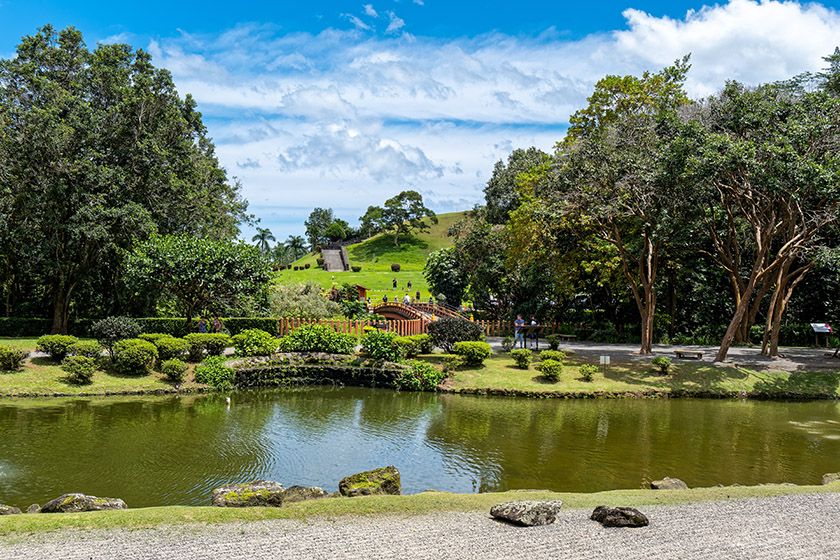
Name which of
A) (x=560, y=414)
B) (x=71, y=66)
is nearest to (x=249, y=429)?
(x=560, y=414)

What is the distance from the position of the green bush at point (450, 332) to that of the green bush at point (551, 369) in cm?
454

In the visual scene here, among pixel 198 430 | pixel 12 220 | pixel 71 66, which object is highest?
pixel 71 66

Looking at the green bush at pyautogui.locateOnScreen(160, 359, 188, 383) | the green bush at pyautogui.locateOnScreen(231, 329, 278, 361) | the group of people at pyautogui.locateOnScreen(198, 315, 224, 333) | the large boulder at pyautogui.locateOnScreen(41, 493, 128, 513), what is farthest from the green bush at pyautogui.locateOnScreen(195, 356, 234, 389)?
the large boulder at pyautogui.locateOnScreen(41, 493, 128, 513)

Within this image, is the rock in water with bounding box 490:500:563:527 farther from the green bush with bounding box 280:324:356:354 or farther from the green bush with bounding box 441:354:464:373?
the green bush with bounding box 280:324:356:354

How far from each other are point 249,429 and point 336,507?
810cm

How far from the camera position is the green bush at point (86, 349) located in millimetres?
21531

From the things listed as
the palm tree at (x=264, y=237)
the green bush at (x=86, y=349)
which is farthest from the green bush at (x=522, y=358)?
the palm tree at (x=264, y=237)

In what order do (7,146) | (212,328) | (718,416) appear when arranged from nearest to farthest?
1. (718,416)
2. (7,146)
3. (212,328)

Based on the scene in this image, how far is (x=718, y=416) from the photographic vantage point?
1856 cm

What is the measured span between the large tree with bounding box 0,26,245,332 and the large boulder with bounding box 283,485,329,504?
21.9m

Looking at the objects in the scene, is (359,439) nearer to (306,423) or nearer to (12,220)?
(306,423)

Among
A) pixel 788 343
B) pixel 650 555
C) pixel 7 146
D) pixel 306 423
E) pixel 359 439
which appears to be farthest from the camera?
pixel 788 343

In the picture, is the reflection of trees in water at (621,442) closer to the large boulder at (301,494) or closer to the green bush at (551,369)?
the green bush at (551,369)

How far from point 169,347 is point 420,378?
994 centimetres
